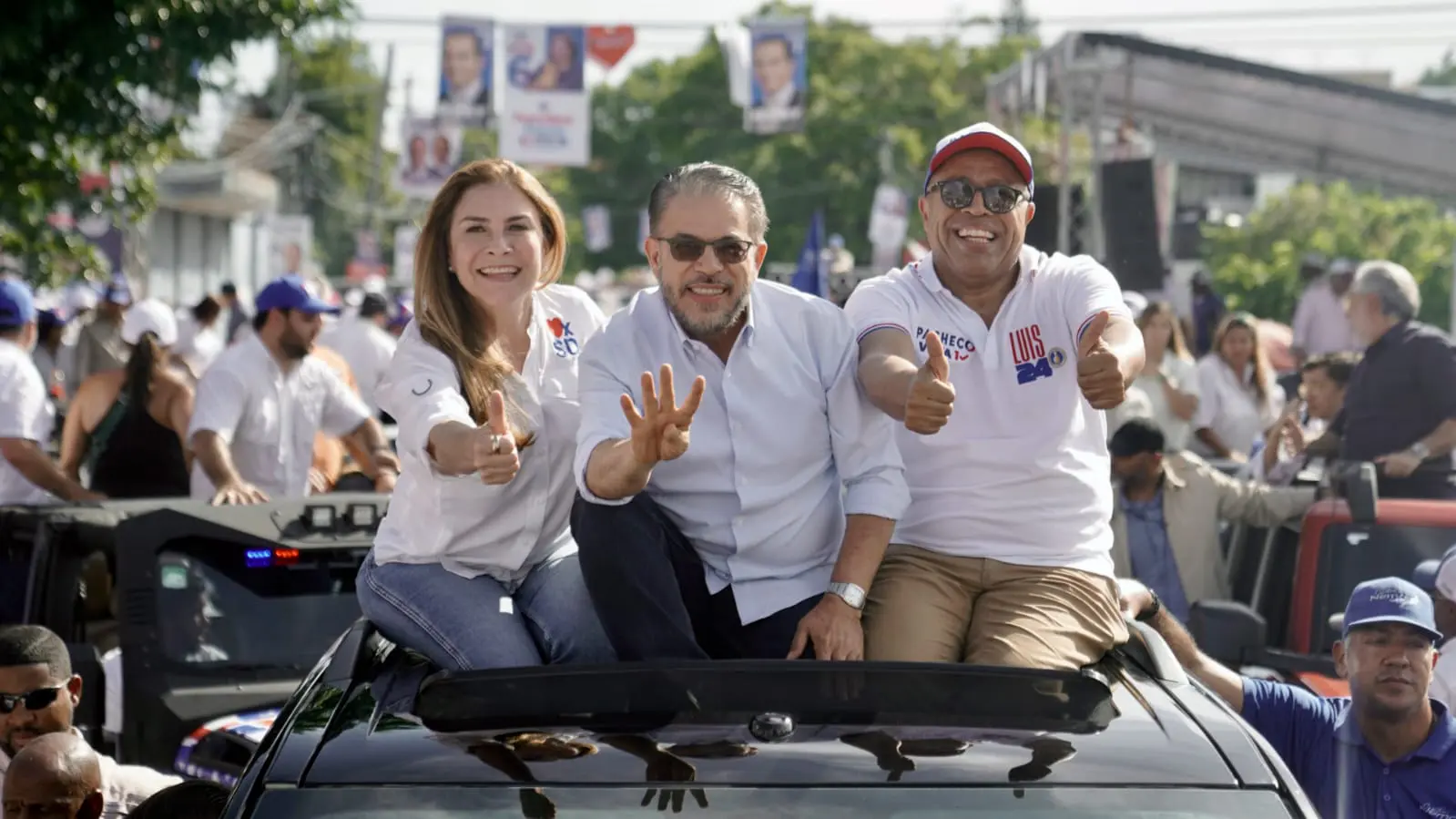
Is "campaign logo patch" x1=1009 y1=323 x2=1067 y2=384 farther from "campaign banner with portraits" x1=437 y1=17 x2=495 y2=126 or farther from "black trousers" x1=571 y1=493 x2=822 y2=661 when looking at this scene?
"campaign banner with portraits" x1=437 y1=17 x2=495 y2=126

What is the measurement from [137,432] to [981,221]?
6.28 meters

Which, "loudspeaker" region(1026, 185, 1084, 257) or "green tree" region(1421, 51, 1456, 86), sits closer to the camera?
"loudspeaker" region(1026, 185, 1084, 257)

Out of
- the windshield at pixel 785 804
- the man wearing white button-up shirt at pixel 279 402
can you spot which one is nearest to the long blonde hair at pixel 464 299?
the windshield at pixel 785 804

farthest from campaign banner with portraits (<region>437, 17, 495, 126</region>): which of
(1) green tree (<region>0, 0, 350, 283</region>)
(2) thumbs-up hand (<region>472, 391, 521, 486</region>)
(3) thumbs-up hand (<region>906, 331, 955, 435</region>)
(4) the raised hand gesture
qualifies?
(4) the raised hand gesture

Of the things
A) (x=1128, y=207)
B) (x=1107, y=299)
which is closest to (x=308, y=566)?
(x=1107, y=299)

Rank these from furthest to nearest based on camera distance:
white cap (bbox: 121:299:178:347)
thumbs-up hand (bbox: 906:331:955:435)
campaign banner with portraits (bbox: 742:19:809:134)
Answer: campaign banner with portraits (bbox: 742:19:809:134) < white cap (bbox: 121:299:178:347) < thumbs-up hand (bbox: 906:331:955:435)

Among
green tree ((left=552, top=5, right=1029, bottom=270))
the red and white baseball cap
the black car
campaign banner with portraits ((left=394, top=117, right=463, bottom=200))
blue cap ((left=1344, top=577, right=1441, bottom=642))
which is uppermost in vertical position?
green tree ((left=552, top=5, right=1029, bottom=270))

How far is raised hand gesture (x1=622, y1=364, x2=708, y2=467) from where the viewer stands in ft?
11.2

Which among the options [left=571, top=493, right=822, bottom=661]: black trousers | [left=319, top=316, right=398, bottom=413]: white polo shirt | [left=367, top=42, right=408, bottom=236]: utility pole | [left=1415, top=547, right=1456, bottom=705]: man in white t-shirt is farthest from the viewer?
[left=367, top=42, right=408, bottom=236]: utility pole

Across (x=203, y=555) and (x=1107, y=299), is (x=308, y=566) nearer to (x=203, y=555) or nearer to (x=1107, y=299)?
(x=203, y=555)

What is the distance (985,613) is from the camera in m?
4.10

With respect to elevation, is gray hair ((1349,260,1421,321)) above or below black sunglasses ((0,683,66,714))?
above

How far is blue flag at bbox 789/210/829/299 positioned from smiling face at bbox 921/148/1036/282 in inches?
392

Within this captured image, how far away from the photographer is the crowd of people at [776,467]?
12.3 ft
